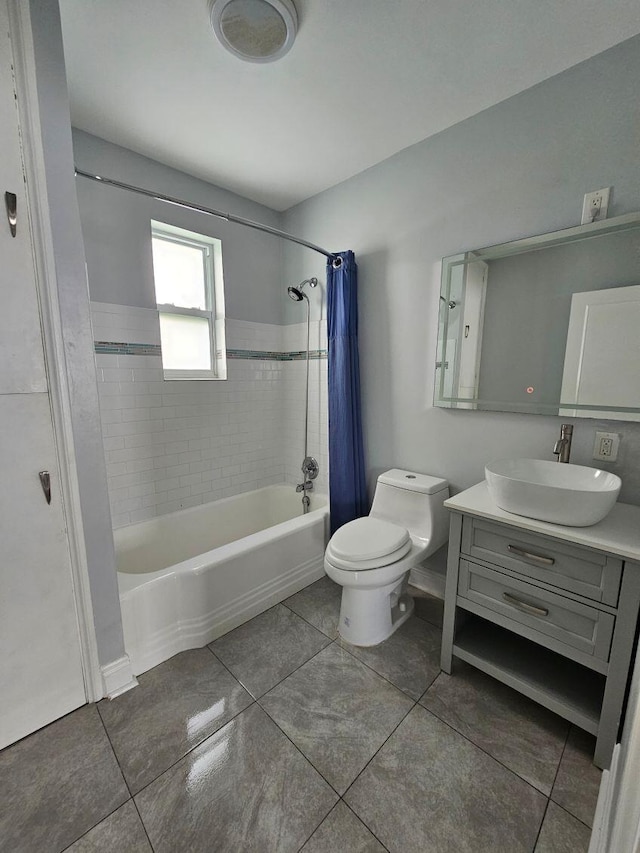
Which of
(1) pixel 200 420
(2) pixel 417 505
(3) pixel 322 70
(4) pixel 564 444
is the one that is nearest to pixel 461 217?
(3) pixel 322 70

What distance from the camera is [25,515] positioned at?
1.17 meters

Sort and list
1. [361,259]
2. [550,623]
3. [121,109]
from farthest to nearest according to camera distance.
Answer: [361,259] < [121,109] < [550,623]

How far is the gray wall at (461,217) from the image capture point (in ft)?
4.52

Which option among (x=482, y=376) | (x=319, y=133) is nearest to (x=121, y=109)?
(x=319, y=133)

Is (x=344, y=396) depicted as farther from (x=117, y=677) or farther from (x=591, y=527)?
(x=117, y=677)

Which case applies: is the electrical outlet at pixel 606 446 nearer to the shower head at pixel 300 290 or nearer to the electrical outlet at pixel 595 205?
the electrical outlet at pixel 595 205

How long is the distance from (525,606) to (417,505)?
69cm

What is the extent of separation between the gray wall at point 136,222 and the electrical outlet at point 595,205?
1.98 metres

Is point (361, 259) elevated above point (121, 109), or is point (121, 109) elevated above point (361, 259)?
point (121, 109)

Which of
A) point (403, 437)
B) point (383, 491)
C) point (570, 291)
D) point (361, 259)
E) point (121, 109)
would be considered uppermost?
point (121, 109)

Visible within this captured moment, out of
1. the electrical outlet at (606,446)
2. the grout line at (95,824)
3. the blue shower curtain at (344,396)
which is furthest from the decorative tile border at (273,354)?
the grout line at (95,824)

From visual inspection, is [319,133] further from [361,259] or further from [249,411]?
[249,411]

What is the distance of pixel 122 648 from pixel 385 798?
3.61 feet

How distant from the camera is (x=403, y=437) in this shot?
7.02ft
